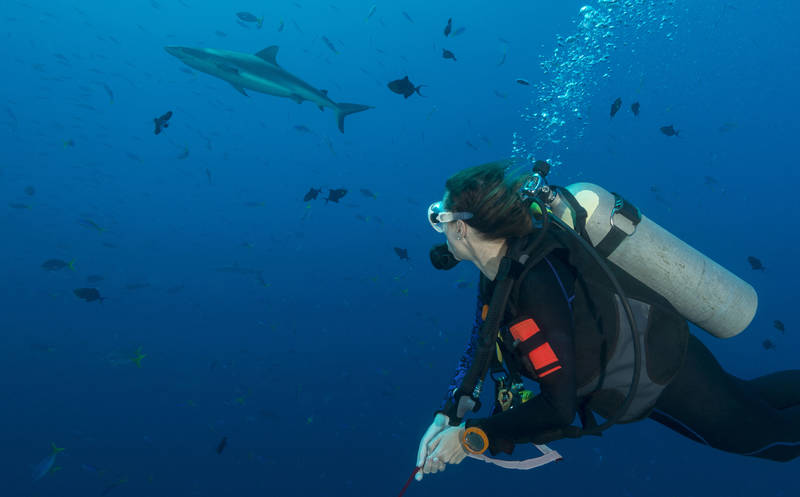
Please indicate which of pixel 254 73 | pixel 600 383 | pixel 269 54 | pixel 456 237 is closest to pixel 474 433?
pixel 600 383

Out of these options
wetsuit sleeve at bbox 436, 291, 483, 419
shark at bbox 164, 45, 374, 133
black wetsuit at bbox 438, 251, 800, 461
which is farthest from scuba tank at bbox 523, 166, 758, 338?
shark at bbox 164, 45, 374, 133

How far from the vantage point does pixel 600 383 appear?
2193mm

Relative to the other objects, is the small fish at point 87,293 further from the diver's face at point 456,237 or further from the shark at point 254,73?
the diver's face at point 456,237

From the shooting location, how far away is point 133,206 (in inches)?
2768

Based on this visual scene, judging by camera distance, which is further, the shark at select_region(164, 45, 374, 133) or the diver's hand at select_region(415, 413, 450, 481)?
the shark at select_region(164, 45, 374, 133)

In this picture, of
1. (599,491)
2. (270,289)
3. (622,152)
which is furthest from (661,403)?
(622,152)

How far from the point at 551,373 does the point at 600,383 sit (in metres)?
0.53

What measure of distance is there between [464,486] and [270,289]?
21771mm

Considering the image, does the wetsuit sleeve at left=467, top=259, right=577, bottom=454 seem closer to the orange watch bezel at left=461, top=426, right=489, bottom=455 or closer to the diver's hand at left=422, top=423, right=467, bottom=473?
the orange watch bezel at left=461, top=426, right=489, bottom=455

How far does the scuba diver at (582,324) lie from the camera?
1.96 metres

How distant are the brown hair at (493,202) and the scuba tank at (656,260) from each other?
400 millimetres

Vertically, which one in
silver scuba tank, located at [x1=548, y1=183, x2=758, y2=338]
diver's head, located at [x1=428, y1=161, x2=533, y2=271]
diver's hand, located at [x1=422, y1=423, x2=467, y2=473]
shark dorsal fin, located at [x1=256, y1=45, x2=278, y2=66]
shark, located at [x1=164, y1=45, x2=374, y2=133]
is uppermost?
silver scuba tank, located at [x1=548, y1=183, x2=758, y2=338]

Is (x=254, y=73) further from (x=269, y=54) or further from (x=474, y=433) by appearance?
(x=474, y=433)

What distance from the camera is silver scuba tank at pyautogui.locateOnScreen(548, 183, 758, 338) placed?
248 cm
